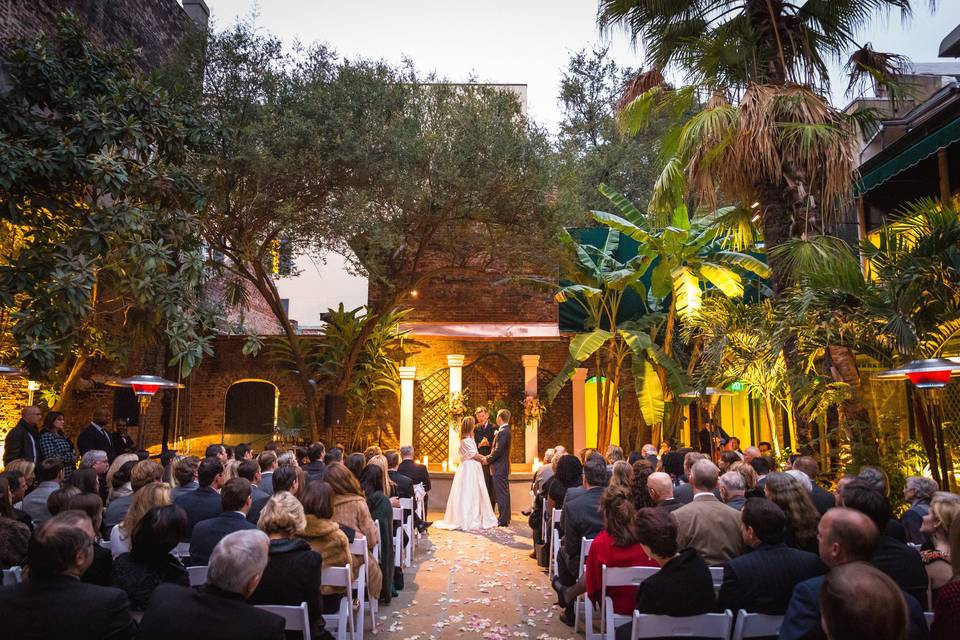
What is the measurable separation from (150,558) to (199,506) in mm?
1407

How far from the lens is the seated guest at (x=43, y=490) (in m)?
4.66

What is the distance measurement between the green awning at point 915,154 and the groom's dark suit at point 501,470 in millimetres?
5659

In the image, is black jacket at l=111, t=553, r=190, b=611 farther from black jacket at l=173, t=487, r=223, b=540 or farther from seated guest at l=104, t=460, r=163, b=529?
seated guest at l=104, t=460, r=163, b=529

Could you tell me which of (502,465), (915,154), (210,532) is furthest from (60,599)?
(915,154)

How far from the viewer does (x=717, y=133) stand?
6.98 m

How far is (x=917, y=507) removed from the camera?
13.9 ft

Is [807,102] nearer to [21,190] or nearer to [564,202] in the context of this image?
[564,202]

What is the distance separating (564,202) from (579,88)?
11109mm

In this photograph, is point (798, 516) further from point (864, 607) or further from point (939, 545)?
point (864, 607)

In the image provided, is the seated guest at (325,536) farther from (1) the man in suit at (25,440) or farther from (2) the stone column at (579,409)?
(2) the stone column at (579,409)

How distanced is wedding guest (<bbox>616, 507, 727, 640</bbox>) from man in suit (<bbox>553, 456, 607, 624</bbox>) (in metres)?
1.72

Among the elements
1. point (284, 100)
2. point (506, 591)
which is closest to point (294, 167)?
point (284, 100)

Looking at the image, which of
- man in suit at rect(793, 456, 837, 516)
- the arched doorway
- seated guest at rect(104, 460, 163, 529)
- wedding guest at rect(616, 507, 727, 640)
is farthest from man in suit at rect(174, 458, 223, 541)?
the arched doorway

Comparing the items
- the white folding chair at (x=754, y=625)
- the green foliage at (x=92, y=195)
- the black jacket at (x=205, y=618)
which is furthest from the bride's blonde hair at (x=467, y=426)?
the black jacket at (x=205, y=618)
